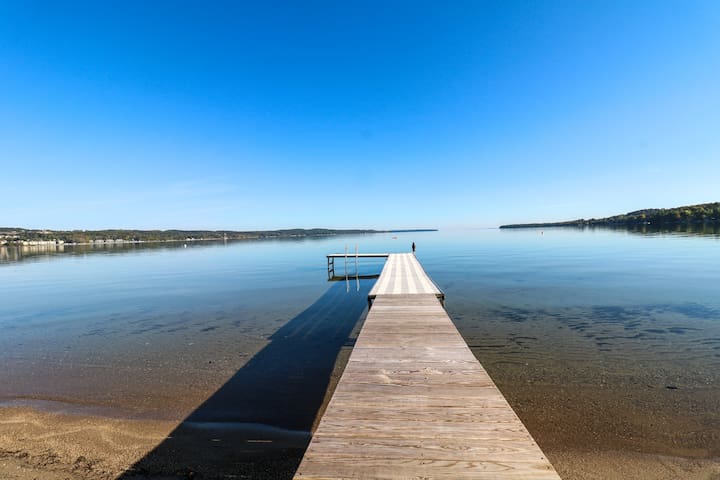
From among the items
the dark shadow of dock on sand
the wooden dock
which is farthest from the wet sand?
the wooden dock

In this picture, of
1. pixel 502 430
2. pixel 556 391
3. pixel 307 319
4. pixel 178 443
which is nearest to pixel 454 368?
pixel 502 430

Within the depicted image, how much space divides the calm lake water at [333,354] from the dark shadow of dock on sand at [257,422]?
2.5 inches

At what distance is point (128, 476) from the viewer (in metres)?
4.79

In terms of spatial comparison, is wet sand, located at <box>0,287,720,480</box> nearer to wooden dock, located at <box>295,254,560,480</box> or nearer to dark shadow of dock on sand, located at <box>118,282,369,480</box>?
dark shadow of dock on sand, located at <box>118,282,369,480</box>

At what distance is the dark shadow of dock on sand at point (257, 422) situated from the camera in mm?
4961

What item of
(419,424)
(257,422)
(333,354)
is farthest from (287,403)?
(419,424)

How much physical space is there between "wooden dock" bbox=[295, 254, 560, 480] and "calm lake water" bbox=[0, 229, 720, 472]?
2.23 metres

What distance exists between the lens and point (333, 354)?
9977 millimetres

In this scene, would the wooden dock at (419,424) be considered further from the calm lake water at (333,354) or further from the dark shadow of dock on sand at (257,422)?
the calm lake water at (333,354)

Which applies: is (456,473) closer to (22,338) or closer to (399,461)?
(399,461)

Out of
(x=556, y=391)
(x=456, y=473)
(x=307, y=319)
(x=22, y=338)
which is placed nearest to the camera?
(x=456, y=473)

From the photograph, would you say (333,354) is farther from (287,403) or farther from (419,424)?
(419,424)

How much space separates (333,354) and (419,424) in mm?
6594

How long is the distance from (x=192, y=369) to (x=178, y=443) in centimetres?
376
